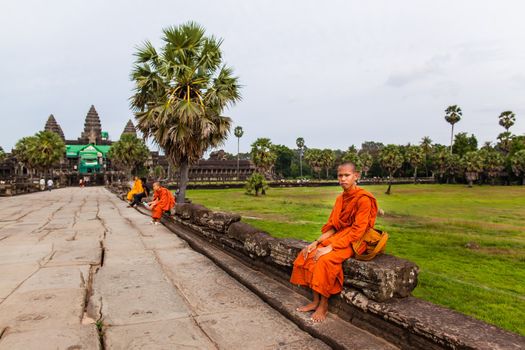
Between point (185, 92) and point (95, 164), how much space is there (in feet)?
249

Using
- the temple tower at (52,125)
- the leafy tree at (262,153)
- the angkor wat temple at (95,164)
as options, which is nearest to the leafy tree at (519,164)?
the leafy tree at (262,153)

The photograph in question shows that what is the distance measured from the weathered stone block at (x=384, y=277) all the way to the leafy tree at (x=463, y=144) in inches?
3612

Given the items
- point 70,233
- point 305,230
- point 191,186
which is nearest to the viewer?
point 70,233

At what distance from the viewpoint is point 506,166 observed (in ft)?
222

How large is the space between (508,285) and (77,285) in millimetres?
7491

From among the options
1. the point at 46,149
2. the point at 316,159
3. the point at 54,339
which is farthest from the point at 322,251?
the point at 316,159

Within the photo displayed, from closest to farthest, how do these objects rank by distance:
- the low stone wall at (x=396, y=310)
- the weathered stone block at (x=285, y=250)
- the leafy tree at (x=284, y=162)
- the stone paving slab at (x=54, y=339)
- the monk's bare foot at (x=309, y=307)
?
the low stone wall at (x=396, y=310)
the stone paving slab at (x=54, y=339)
the monk's bare foot at (x=309, y=307)
the weathered stone block at (x=285, y=250)
the leafy tree at (x=284, y=162)

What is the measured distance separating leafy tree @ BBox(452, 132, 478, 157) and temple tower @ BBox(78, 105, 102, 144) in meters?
88.3

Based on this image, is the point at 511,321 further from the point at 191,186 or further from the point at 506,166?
the point at 506,166

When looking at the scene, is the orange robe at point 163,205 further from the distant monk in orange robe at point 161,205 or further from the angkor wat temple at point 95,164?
the angkor wat temple at point 95,164

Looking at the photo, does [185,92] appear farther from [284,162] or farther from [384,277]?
[284,162]

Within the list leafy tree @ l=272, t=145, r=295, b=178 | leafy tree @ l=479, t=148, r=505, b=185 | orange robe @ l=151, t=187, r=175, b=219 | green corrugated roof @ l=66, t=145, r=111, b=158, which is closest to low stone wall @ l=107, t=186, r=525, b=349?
orange robe @ l=151, t=187, r=175, b=219

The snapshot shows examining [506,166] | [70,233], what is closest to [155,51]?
[70,233]

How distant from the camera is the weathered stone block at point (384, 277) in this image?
2.77m
